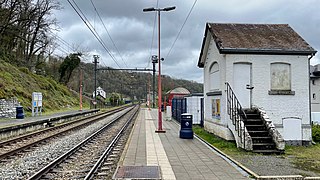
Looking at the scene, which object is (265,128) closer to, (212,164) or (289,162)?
(289,162)

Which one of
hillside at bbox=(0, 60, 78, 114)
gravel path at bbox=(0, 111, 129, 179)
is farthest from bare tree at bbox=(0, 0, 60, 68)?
gravel path at bbox=(0, 111, 129, 179)

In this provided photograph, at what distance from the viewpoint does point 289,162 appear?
10.5 m

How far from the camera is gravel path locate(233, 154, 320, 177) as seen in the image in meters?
8.68

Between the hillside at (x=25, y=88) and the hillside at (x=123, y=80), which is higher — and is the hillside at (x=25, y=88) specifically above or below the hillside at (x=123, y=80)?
below

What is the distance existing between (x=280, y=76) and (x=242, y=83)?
1.80m

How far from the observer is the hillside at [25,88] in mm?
34894

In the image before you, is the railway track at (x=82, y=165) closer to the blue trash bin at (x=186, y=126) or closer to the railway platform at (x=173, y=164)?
the railway platform at (x=173, y=164)

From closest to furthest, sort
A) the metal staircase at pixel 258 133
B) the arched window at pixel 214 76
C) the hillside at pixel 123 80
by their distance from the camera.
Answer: the metal staircase at pixel 258 133
the arched window at pixel 214 76
the hillside at pixel 123 80

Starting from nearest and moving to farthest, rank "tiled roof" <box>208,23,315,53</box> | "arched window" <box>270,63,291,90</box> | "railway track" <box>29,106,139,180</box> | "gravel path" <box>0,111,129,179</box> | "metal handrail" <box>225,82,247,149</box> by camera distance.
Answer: "railway track" <box>29,106,139,180</box> → "gravel path" <box>0,111,129,179</box> → "metal handrail" <box>225,82,247,149</box> → "tiled roof" <box>208,23,315,53</box> → "arched window" <box>270,63,291,90</box>

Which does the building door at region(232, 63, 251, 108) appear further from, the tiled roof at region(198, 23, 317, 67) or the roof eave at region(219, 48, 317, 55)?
the tiled roof at region(198, 23, 317, 67)

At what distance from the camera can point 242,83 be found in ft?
49.1

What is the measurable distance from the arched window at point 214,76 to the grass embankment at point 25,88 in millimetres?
21698

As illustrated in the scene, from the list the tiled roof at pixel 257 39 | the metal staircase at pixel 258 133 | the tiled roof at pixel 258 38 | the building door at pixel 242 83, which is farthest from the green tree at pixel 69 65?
the metal staircase at pixel 258 133

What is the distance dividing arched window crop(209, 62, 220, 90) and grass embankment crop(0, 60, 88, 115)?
2170 cm
